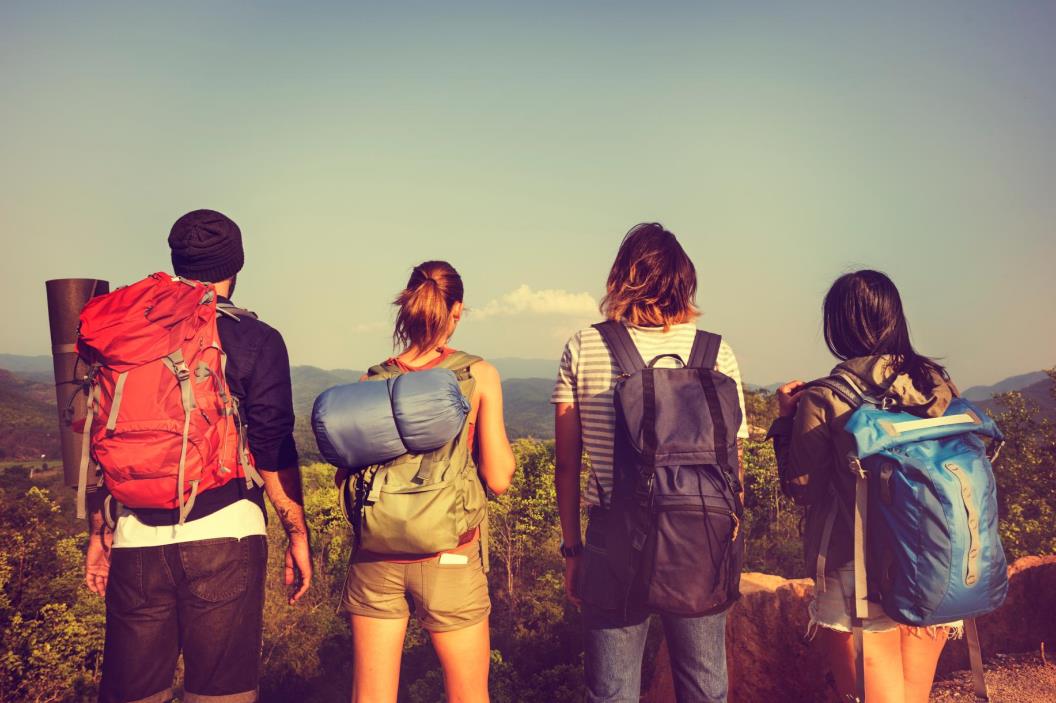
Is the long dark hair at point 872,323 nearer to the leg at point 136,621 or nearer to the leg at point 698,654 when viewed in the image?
the leg at point 698,654

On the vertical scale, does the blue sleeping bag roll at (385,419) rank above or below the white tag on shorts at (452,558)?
above

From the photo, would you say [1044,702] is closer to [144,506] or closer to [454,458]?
[454,458]

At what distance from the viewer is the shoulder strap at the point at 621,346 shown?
2.51 meters

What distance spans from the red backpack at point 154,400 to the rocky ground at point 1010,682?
588 centimetres

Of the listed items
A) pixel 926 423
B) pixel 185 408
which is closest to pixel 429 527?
pixel 185 408

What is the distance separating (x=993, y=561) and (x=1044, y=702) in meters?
4.17

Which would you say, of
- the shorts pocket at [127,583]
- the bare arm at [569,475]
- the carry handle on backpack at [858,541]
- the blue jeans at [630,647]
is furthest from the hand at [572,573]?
the shorts pocket at [127,583]

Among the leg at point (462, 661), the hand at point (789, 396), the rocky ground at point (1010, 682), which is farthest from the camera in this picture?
the rocky ground at point (1010, 682)

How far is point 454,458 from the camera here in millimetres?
2584

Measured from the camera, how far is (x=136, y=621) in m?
2.35

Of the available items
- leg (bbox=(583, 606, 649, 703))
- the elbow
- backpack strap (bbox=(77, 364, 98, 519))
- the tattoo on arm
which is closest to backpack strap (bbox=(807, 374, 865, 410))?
leg (bbox=(583, 606, 649, 703))

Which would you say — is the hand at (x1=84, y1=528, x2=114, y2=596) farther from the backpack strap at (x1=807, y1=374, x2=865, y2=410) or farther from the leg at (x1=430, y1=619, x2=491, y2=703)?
the backpack strap at (x1=807, y1=374, x2=865, y2=410)

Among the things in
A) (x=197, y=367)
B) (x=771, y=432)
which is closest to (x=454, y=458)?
(x=197, y=367)

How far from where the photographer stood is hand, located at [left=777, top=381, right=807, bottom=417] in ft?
9.29
